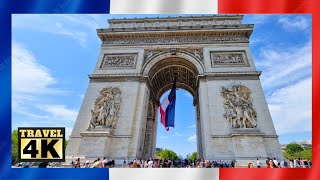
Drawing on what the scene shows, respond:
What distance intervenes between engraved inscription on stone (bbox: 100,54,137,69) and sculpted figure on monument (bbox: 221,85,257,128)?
6.35 m

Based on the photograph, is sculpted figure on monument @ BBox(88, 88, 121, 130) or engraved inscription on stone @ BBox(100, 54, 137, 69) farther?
engraved inscription on stone @ BBox(100, 54, 137, 69)

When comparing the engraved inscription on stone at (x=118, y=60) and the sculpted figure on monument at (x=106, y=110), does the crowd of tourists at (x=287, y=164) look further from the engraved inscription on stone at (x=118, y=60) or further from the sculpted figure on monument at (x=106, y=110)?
the engraved inscription on stone at (x=118, y=60)

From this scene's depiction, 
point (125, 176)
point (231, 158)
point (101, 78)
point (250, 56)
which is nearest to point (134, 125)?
point (101, 78)

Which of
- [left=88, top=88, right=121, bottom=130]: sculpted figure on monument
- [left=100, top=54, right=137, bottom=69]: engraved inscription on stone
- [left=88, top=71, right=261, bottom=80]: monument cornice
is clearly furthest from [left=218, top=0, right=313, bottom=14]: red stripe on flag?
[left=100, top=54, right=137, bottom=69]: engraved inscription on stone

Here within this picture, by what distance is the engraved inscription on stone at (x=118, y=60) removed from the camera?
60.7ft

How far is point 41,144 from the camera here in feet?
29.6

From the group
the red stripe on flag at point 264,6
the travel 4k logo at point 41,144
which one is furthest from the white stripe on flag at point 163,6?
the travel 4k logo at point 41,144

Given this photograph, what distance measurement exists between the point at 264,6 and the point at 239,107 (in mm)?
7720

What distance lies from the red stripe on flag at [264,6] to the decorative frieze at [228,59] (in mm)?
8498

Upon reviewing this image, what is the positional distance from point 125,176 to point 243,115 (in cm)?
905

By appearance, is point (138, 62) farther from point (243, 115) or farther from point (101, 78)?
point (243, 115)

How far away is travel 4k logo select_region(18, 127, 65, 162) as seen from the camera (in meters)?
8.99

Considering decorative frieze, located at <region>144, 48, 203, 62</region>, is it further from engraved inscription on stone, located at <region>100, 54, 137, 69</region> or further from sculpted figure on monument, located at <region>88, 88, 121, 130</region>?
sculpted figure on monument, located at <region>88, 88, 121, 130</region>

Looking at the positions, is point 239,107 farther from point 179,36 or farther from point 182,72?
point 182,72
